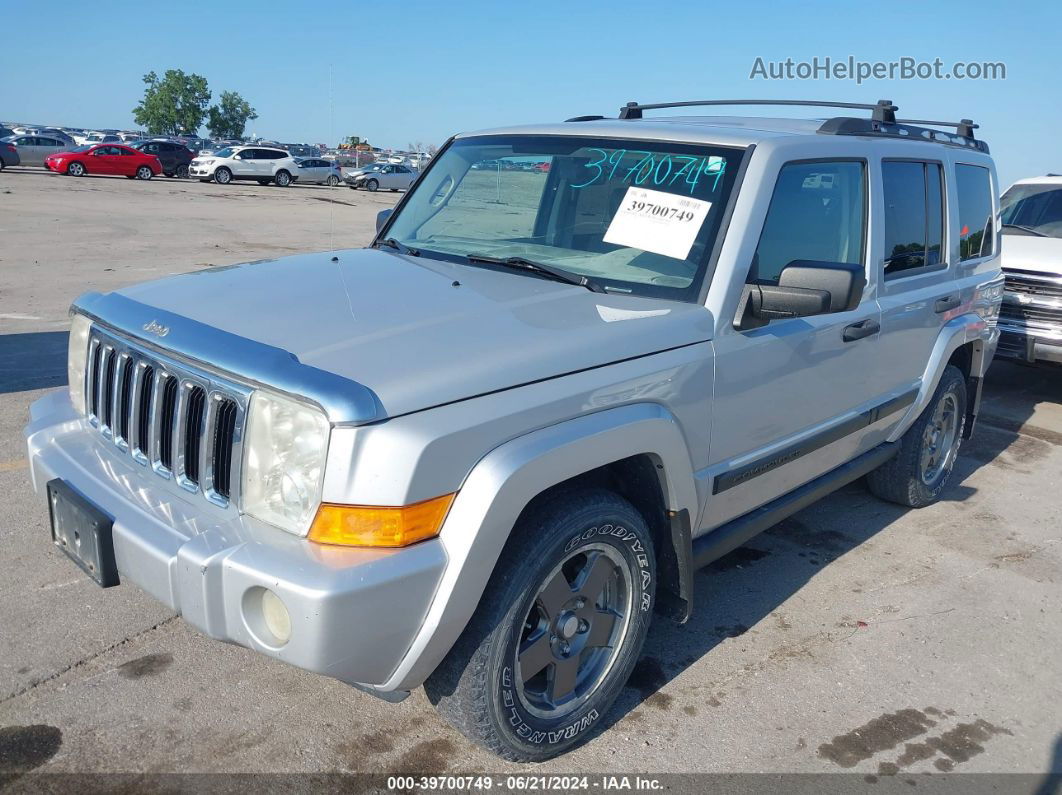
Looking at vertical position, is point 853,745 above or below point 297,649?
below

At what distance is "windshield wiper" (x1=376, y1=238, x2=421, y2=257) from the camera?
3.76 meters

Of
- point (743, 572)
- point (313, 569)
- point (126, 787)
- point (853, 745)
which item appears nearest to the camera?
point (313, 569)

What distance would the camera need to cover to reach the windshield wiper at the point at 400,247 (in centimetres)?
376

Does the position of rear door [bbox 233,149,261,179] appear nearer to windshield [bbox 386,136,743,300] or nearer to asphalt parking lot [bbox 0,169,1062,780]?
asphalt parking lot [bbox 0,169,1062,780]

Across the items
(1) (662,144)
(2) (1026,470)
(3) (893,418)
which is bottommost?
(2) (1026,470)

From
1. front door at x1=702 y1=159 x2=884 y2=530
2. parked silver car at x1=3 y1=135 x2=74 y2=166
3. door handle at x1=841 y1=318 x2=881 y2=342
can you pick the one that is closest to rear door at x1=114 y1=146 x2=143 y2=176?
parked silver car at x1=3 y1=135 x2=74 y2=166

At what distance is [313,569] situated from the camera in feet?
7.06

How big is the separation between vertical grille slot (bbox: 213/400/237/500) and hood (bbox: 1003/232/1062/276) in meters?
7.07

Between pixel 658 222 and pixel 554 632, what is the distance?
59.8 inches

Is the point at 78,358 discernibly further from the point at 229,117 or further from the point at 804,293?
the point at 229,117

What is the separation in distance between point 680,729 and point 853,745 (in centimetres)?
58

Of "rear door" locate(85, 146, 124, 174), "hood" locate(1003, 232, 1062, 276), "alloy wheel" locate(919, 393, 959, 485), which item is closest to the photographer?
"alloy wheel" locate(919, 393, 959, 485)

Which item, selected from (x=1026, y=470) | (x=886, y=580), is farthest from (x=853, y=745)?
(x=1026, y=470)

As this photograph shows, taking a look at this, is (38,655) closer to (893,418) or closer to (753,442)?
(753,442)
